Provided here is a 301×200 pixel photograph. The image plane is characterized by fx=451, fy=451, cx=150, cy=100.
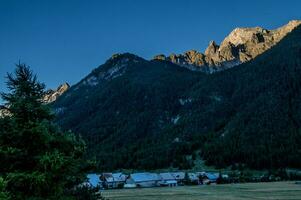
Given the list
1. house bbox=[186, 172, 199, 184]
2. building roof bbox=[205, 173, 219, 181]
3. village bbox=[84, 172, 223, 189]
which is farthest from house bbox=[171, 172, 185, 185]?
building roof bbox=[205, 173, 219, 181]

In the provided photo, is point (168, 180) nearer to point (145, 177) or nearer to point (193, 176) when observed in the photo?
point (145, 177)

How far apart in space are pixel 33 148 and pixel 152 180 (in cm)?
15057

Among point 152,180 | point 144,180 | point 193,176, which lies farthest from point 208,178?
point 144,180

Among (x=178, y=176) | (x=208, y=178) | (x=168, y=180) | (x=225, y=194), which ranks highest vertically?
(x=178, y=176)

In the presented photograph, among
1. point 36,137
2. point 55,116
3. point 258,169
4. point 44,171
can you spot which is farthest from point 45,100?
point 258,169

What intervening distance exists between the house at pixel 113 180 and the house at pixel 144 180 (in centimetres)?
251

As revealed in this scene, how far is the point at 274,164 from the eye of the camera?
183000 millimetres

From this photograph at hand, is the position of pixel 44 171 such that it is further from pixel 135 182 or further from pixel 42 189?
pixel 135 182

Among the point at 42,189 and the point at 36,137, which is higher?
the point at 36,137

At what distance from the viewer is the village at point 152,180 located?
157812mm

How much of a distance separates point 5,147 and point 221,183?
462 ft

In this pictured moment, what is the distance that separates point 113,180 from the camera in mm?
164375

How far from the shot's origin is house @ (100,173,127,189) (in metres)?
Result: 155

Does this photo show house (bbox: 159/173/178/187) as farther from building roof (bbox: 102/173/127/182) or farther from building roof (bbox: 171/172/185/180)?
building roof (bbox: 102/173/127/182)
